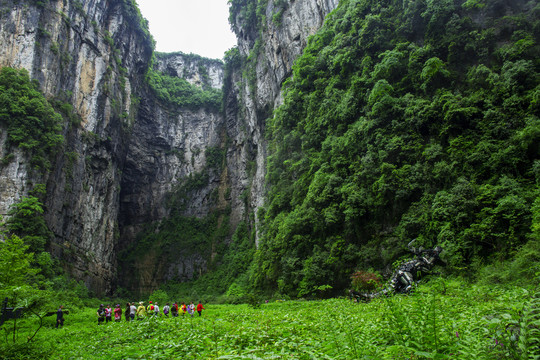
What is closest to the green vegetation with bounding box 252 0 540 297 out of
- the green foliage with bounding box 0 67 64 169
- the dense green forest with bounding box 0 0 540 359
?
the dense green forest with bounding box 0 0 540 359

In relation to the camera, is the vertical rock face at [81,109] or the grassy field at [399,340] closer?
the grassy field at [399,340]

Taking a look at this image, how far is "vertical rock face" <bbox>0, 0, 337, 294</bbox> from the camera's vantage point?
2377 centimetres

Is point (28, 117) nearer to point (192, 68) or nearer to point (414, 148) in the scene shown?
point (414, 148)

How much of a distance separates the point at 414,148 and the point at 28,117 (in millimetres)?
24888

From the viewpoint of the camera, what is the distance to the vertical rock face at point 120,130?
2377 cm

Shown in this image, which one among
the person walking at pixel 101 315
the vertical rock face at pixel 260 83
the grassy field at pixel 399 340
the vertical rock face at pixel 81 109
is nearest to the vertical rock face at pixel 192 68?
the vertical rock face at pixel 260 83

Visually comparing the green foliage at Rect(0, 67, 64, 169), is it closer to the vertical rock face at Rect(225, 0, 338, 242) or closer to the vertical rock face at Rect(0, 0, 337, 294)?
the vertical rock face at Rect(0, 0, 337, 294)

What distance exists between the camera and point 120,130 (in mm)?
33219

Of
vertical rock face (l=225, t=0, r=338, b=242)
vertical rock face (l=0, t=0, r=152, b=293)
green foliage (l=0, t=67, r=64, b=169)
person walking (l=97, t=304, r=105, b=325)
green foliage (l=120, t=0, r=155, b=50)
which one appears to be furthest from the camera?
green foliage (l=120, t=0, r=155, b=50)

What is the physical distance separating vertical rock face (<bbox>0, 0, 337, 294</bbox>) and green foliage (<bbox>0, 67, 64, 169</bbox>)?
86 centimetres

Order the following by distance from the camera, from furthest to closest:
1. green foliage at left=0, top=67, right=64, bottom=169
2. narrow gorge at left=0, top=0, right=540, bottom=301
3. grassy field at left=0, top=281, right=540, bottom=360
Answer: green foliage at left=0, top=67, right=64, bottom=169 → narrow gorge at left=0, top=0, right=540, bottom=301 → grassy field at left=0, top=281, right=540, bottom=360

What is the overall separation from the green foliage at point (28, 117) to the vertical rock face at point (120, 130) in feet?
2.83

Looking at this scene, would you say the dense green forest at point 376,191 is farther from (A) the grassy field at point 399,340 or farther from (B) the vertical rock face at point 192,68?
(B) the vertical rock face at point 192,68

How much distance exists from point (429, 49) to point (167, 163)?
3501cm
